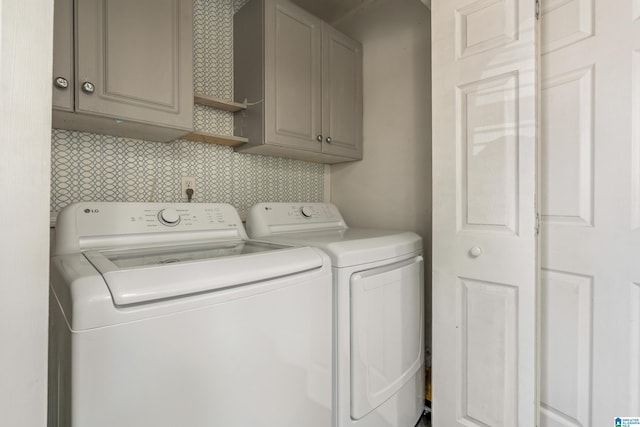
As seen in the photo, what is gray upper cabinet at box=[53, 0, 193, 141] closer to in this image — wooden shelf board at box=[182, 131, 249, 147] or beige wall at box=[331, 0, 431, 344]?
wooden shelf board at box=[182, 131, 249, 147]

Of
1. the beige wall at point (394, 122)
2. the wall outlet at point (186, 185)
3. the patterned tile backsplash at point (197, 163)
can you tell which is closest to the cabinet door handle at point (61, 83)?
the patterned tile backsplash at point (197, 163)

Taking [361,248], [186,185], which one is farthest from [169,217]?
[361,248]

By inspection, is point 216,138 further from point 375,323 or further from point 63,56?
point 375,323

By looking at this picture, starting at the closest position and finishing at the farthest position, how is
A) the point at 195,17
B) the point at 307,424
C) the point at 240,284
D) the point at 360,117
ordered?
1. the point at 240,284
2. the point at 307,424
3. the point at 195,17
4. the point at 360,117

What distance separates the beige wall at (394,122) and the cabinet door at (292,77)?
0.47 m

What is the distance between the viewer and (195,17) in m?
1.69

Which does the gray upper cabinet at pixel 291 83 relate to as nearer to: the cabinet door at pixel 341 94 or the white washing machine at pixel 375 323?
the cabinet door at pixel 341 94

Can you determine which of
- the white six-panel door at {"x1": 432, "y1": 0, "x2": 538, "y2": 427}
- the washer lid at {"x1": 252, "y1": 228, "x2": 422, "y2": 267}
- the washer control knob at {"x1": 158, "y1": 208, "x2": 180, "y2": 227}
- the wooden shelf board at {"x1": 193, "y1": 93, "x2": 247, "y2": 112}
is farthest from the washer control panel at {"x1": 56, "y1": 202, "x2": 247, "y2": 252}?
the white six-panel door at {"x1": 432, "y1": 0, "x2": 538, "y2": 427}

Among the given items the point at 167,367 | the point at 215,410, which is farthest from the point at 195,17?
the point at 215,410

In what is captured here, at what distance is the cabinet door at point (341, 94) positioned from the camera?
1926 mm

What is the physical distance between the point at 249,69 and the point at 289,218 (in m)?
0.88

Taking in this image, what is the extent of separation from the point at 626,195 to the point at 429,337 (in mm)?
1177

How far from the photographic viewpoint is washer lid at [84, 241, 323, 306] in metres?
0.68

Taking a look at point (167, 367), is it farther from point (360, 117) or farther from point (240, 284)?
point (360, 117)
